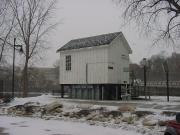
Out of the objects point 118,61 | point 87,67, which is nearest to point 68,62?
point 87,67

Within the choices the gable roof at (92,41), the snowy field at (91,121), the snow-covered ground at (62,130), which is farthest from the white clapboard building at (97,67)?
the snow-covered ground at (62,130)

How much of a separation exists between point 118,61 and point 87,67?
112 inches

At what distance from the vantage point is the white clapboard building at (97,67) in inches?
1232

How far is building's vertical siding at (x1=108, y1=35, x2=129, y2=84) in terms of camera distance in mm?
31391

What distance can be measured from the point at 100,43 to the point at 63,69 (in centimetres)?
538

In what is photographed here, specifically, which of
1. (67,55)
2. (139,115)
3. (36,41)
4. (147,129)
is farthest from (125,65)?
(147,129)

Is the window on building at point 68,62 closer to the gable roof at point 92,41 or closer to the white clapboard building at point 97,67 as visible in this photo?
the white clapboard building at point 97,67

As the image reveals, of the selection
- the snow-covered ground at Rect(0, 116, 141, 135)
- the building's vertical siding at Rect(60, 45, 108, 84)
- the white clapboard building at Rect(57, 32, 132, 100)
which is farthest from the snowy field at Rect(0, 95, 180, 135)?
Result: the white clapboard building at Rect(57, 32, 132, 100)

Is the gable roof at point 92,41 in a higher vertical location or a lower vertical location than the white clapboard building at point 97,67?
higher

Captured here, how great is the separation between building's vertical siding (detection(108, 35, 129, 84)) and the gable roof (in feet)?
1.64

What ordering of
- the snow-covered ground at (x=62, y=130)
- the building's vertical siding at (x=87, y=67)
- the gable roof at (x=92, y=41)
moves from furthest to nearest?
the gable roof at (x=92, y=41) → the building's vertical siding at (x=87, y=67) → the snow-covered ground at (x=62, y=130)

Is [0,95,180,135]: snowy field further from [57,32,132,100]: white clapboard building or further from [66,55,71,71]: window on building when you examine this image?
[66,55,71,71]: window on building

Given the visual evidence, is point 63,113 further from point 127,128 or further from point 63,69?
point 63,69

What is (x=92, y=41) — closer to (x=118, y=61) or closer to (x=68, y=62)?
(x=118, y=61)
